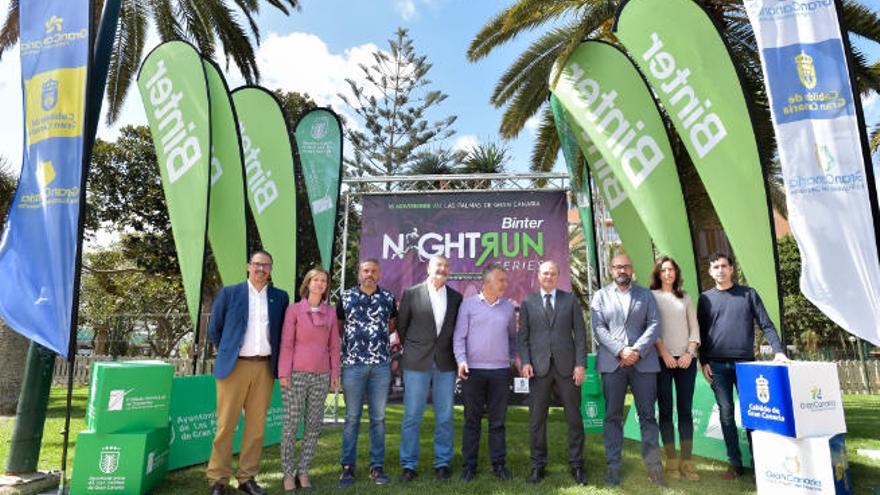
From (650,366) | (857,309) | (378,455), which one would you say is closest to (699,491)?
(650,366)

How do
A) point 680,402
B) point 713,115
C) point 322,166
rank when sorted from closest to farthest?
point 680,402 → point 713,115 → point 322,166

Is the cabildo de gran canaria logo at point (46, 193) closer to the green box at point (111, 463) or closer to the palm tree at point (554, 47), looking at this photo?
the green box at point (111, 463)

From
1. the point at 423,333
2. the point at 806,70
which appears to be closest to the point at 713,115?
the point at 806,70

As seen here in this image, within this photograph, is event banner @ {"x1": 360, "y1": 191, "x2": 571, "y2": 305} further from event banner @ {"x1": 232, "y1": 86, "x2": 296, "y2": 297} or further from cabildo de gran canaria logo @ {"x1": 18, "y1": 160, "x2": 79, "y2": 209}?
cabildo de gran canaria logo @ {"x1": 18, "y1": 160, "x2": 79, "y2": 209}

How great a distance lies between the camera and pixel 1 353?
25.0 feet

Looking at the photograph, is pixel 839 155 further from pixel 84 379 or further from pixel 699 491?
pixel 84 379

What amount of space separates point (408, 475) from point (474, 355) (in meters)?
1.03

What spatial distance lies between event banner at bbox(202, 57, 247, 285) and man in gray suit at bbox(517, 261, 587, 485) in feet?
9.91

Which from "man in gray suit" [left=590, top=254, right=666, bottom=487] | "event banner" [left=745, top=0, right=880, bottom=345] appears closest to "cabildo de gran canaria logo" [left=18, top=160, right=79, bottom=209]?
"man in gray suit" [left=590, top=254, right=666, bottom=487]

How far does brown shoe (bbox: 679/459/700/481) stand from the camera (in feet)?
13.0

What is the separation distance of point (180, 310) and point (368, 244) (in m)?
18.2

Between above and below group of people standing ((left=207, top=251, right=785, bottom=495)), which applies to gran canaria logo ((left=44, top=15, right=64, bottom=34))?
above

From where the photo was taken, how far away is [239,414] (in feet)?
12.3

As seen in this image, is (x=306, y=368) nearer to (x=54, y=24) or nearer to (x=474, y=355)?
(x=474, y=355)
